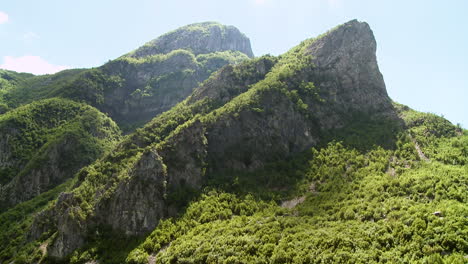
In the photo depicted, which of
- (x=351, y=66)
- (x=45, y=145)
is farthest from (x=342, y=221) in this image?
(x=45, y=145)

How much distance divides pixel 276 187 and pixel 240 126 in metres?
24.2

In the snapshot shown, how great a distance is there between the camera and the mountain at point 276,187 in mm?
46250

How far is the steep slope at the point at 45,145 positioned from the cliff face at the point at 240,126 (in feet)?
123

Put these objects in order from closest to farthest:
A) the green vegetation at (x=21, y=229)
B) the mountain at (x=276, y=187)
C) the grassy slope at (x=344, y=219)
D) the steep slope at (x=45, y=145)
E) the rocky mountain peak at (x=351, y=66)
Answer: the grassy slope at (x=344, y=219), the mountain at (x=276, y=187), the green vegetation at (x=21, y=229), the steep slope at (x=45, y=145), the rocky mountain peak at (x=351, y=66)

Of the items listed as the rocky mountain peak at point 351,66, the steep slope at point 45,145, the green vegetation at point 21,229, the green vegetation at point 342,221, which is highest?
the rocky mountain peak at point 351,66

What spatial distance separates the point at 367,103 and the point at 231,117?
177 feet

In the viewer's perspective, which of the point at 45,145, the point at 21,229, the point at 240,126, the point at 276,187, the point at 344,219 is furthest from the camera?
the point at 45,145

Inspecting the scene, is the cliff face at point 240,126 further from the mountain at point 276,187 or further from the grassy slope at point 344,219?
the grassy slope at point 344,219

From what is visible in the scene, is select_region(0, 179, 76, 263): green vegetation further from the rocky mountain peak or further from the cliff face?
the rocky mountain peak

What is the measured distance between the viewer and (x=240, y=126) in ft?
306

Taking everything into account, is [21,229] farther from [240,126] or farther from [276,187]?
[276,187]

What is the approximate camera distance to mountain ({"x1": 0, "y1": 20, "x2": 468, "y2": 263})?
46.2 metres

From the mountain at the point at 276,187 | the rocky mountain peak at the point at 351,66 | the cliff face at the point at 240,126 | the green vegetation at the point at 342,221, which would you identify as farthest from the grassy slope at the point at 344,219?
the rocky mountain peak at the point at 351,66

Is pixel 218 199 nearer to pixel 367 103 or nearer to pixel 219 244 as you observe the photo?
pixel 219 244
